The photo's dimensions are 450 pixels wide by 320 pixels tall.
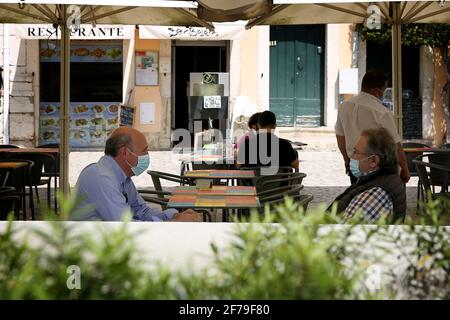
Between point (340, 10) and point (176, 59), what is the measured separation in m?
12.0

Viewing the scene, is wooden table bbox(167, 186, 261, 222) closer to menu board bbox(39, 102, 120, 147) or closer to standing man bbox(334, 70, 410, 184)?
standing man bbox(334, 70, 410, 184)

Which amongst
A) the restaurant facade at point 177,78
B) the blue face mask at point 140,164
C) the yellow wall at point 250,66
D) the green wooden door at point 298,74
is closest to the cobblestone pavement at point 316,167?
the green wooden door at point 298,74

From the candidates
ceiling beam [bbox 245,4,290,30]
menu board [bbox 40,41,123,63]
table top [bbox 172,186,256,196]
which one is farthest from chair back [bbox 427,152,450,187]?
menu board [bbox 40,41,123,63]

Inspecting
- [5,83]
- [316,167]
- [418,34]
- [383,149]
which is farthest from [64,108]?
[418,34]

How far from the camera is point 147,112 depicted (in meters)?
20.7

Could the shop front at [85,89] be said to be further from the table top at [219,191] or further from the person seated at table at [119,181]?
the person seated at table at [119,181]

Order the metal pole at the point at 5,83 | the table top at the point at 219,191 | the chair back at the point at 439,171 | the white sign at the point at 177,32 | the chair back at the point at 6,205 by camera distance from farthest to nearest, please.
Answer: the metal pole at the point at 5,83, the white sign at the point at 177,32, the chair back at the point at 439,171, the table top at the point at 219,191, the chair back at the point at 6,205

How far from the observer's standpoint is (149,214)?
5.78 metres

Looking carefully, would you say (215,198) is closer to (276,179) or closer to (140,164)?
(140,164)

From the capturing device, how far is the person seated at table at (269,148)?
8242 mm

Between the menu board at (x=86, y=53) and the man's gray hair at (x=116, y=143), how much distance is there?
15650 millimetres

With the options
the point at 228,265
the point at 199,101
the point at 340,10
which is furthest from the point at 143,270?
the point at 199,101

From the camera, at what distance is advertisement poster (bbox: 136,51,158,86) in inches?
813

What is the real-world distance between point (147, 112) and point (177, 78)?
1.33 metres
